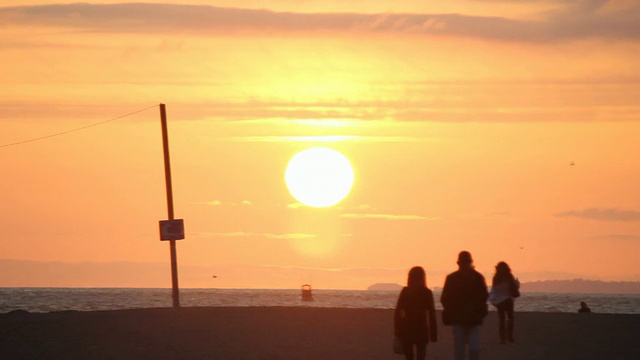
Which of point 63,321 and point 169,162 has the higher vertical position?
point 169,162

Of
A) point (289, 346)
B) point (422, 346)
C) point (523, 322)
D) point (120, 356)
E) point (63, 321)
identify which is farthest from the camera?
point (523, 322)

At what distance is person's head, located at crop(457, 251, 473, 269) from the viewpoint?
19.8 meters

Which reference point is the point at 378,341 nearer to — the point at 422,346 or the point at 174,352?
the point at 174,352

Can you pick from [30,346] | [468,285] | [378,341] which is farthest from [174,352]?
[468,285]

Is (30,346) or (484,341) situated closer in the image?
(30,346)

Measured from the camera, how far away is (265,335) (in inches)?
1072

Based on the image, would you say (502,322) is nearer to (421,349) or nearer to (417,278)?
(421,349)

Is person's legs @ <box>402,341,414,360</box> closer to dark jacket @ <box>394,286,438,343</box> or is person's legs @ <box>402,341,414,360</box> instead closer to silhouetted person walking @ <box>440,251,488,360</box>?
dark jacket @ <box>394,286,438,343</box>

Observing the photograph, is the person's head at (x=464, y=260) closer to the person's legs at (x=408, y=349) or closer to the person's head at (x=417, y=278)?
the person's head at (x=417, y=278)

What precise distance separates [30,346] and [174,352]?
319 cm

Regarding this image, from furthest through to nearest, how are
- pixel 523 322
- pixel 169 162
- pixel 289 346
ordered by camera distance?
pixel 169 162, pixel 523 322, pixel 289 346

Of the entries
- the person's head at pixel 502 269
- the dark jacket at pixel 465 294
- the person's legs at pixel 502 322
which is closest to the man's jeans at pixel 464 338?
the dark jacket at pixel 465 294

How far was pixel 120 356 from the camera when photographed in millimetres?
23438

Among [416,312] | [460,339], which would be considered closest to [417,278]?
[416,312]
